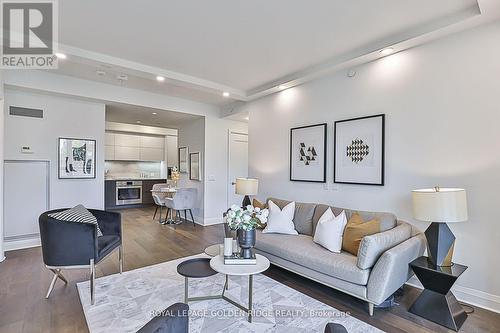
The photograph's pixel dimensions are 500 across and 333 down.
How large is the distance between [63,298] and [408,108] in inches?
172

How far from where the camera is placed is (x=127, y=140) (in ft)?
28.7

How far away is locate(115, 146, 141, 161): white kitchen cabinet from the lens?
8578 millimetres

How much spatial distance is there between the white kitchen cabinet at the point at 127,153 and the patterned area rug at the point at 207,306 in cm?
621

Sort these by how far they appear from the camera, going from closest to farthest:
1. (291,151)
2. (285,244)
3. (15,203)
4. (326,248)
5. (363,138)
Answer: (326,248) < (285,244) < (363,138) < (15,203) < (291,151)

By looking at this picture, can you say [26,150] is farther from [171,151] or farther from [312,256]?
[171,151]

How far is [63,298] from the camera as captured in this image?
2.69 m

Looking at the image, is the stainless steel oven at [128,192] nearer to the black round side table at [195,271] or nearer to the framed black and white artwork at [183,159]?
the framed black and white artwork at [183,159]

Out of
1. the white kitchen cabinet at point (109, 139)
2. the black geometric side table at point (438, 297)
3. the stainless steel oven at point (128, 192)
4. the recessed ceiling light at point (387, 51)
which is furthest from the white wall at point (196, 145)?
the black geometric side table at point (438, 297)

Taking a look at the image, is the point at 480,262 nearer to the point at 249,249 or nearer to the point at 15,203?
the point at 249,249

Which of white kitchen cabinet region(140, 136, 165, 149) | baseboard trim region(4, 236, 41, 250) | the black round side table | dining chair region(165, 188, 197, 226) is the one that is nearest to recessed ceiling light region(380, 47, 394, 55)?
the black round side table

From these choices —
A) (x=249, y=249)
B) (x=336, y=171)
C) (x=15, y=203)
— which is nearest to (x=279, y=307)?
(x=249, y=249)

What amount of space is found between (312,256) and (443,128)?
1996mm

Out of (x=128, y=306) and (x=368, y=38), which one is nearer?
(x=128, y=306)

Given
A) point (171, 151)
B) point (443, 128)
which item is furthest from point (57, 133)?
point (443, 128)
